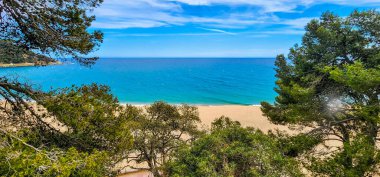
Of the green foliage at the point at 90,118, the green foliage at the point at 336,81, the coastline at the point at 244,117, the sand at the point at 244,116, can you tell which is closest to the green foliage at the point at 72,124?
the green foliage at the point at 90,118

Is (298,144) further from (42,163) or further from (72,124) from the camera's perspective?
(42,163)

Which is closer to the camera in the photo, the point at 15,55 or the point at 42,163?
the point at 42,163

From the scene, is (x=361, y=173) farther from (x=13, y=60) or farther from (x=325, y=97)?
(x=13, y=60)

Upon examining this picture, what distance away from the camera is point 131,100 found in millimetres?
40594

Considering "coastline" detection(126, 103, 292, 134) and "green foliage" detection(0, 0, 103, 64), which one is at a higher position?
"green foliage" detection(0, 0, 103, 64)

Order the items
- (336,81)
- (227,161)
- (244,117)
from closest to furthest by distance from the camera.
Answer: (227,161) < (336,81) < (244,117)

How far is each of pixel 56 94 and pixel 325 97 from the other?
906cm

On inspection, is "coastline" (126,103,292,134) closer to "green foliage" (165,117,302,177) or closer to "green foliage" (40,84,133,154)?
"green foliage" (165,117,302,177)

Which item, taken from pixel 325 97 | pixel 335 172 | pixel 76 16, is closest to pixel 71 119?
pixel 76 16

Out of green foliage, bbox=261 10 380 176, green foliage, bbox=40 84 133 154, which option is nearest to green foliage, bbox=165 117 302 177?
green foliage, bbox=40 84 133 154

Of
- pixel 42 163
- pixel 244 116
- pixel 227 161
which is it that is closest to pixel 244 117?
pixel 244 116

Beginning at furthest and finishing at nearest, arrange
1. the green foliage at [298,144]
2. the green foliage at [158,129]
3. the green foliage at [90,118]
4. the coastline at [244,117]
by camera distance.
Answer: the coastline at [244,117] < the green foliage at [158,129] < the green foliage at [298,144] < the green foliage at [90,118]

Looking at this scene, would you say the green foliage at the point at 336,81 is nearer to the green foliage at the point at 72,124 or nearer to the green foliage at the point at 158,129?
the green foliage at the point at 158,129

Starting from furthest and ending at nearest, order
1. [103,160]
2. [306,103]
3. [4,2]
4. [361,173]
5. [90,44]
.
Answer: [306,103] < [361,173] < [90,44] < [4,2] < [103,160]
